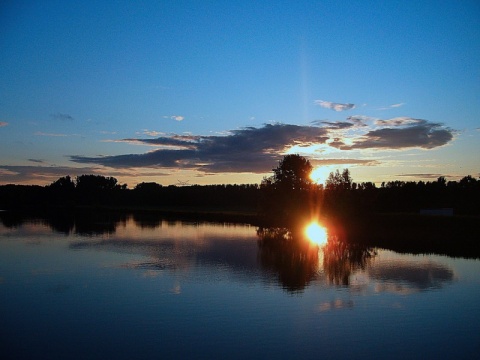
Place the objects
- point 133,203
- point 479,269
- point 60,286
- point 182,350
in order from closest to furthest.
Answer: point 182,350 < point 60,286 < point 479,269 < point 133,203

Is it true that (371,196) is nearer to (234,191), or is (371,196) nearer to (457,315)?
(457,315)

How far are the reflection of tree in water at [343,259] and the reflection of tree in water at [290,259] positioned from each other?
1.17m

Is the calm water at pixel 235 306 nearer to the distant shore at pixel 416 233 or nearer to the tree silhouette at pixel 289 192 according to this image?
the distant shore at pixel 416 233

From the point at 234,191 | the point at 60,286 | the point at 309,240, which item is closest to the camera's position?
the point at 60,286

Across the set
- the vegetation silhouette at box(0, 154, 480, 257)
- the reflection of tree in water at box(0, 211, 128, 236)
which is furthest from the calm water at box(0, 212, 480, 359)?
the reflection of tree in water at box(0, 211, 128, 236)

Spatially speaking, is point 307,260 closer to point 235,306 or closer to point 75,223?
point 235,306

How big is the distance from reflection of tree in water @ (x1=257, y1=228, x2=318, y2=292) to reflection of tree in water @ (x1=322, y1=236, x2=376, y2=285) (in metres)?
1.17

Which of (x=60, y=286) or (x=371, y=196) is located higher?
(x=371, y=196)

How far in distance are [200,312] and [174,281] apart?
7.35 meters

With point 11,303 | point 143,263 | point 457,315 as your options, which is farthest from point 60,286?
point 457,315

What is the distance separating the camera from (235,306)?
2264 cm

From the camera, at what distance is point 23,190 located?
18950 cm

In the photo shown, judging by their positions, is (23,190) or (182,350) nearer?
(182,350)

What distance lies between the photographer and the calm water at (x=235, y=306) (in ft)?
56.1
